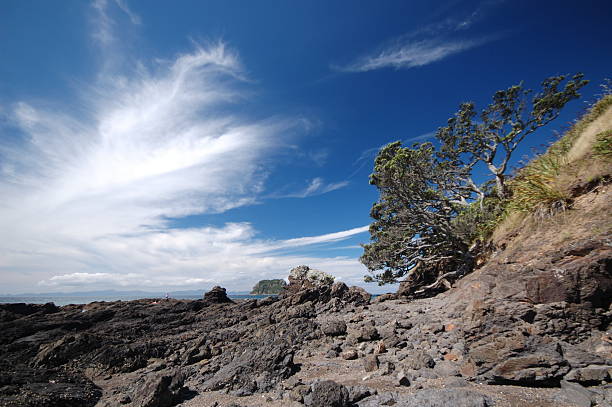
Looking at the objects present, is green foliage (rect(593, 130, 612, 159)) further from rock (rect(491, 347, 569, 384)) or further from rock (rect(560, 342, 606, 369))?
rock (rect(491, 347, 569, 384))

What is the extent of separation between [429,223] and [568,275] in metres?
10.4

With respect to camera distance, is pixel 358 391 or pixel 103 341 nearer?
pixel 358 391

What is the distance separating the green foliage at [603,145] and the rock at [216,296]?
30.1 metres

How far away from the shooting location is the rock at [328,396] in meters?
4.65

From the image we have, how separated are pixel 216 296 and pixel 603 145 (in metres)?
31.1

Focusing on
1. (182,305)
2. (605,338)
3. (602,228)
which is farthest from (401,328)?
(182,305)

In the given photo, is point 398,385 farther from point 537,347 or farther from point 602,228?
point 602,228

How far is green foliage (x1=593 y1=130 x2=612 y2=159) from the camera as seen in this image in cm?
697

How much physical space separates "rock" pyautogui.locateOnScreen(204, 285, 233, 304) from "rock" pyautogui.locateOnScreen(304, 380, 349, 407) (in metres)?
26.8

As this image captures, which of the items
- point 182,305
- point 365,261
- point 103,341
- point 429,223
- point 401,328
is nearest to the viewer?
point 401,328

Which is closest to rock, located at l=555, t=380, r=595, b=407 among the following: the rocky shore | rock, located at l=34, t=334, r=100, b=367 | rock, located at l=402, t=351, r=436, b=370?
the rocky shore

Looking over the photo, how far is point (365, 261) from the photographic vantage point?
1783 cm

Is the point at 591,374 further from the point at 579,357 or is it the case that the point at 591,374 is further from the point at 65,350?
the point at 65,350

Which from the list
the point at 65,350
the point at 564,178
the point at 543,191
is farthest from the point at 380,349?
the point at 65,350
